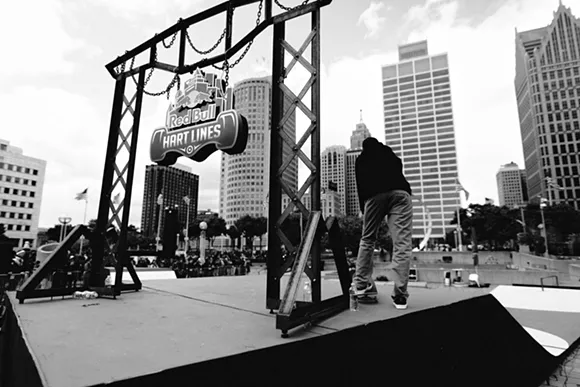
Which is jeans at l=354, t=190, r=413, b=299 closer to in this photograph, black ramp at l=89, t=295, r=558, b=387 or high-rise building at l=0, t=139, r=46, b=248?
black ramp at l=89, t=295, r=558, b=387

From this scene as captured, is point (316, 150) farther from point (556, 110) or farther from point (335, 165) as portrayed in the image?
point (556, 110)

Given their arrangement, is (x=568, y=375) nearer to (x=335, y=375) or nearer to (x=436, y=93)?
(x=335, y=375)

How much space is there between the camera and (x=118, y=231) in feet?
17.5

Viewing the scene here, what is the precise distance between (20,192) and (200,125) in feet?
316

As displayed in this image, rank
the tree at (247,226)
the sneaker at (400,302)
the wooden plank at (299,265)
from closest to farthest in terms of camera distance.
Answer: the wooden plank at (299,265) < the sneaker at (400,302) < the tree at (247,226)

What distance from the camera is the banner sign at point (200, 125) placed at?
179 inches

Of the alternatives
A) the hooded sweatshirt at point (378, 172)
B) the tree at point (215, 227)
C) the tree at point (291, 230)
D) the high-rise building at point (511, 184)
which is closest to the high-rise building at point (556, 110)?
the high-rise building at point (511, 184)

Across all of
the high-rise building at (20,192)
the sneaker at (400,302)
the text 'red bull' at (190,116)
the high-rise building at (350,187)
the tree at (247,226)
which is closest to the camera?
the sneaker at (400,302)

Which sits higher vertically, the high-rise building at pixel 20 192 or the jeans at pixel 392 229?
the high-rise building at pixel 20 192

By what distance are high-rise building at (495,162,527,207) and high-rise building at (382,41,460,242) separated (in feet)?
256

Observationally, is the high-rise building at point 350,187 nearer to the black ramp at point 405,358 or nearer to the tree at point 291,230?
the tree at point 291,230

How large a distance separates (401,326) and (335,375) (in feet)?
2.95

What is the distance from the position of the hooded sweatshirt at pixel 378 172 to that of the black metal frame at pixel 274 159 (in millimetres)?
688

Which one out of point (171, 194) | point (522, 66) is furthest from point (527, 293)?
point (522, 66)
